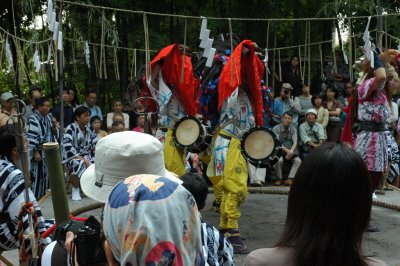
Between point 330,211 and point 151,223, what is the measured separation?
0.51m

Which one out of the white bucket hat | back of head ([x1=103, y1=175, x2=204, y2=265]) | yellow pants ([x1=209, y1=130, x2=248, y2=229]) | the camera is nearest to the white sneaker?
yellow pants ([x1=209, y1=130, x2=248, y2=229])

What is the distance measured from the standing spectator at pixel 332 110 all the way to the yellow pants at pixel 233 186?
457cm

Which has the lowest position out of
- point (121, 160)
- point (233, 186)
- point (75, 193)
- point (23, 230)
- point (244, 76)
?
point (75, 193)

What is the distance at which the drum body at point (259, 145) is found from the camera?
228 inches

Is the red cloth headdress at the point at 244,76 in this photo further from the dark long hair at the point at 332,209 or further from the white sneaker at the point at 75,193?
the dark long hair at the point at 332,209

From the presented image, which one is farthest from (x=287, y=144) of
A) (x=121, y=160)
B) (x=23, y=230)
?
(x=121, y=160)

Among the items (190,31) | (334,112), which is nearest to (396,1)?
(334,112)

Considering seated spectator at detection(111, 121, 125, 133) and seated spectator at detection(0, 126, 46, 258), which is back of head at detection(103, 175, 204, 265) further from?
seated spectator at detection(111, 121, 125, 133)

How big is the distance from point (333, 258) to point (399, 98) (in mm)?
9483

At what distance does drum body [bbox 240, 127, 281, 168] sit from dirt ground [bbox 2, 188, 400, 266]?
783mm

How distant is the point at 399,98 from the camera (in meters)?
10.7

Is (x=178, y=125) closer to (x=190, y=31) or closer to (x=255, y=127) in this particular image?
(x=255, y=127)

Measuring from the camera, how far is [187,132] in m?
6.31

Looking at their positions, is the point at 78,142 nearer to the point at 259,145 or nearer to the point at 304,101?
the point at 259,145
